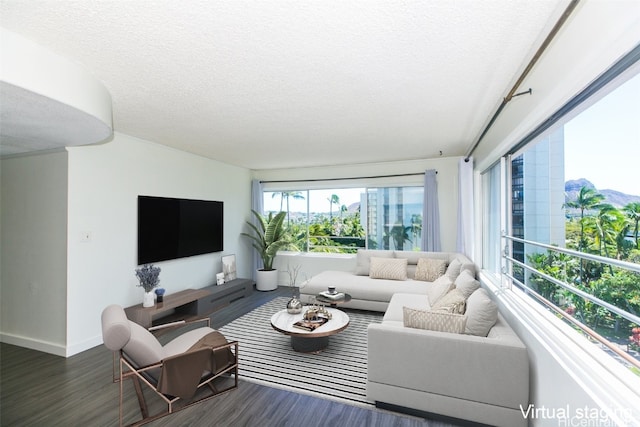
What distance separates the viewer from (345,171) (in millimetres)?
5934

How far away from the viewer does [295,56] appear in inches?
76.2

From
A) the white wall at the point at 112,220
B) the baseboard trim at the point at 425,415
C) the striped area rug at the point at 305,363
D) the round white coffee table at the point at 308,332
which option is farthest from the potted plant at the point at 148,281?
the baseboard trim at the point at 425,415

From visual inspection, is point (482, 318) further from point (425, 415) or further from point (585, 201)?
point (585, 201)

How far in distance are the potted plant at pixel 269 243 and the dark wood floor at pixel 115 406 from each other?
3133mm

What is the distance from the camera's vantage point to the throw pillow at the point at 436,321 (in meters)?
2.16

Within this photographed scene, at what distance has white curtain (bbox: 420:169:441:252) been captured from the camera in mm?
5246

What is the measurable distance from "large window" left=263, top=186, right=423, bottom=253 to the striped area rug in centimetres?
224

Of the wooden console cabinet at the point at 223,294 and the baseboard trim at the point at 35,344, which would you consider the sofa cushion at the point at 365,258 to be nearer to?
the wooden console cabinet at the point at 223,294

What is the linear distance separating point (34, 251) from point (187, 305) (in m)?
1.90

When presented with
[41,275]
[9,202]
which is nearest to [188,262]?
[41,275]

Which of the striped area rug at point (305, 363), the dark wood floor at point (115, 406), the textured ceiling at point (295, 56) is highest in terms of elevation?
the textured ceiling at point (295, 56)

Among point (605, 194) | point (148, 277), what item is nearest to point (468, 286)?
point (605, 194)

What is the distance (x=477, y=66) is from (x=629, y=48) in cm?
103

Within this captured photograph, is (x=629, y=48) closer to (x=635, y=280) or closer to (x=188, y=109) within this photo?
(x=635, y=280)
